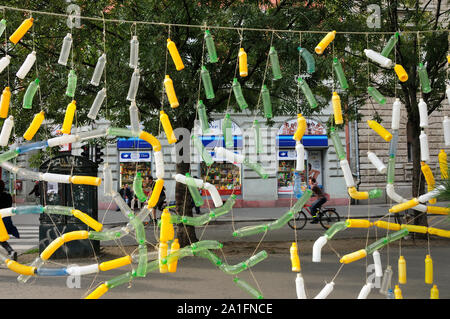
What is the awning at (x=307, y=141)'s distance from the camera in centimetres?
2283

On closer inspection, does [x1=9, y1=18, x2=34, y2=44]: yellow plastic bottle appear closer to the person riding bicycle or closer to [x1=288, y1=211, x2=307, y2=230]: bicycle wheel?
the person riding bicycle

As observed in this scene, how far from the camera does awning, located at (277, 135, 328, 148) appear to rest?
22.8m

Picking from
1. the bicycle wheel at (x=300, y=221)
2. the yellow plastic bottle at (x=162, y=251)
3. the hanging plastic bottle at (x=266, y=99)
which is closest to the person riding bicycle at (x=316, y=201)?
the bicycle wheel at (x=300, y=221)

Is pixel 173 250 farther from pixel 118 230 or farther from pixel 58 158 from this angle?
pixel 58 158

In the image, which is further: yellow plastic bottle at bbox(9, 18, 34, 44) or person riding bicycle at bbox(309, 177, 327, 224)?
person riding bicycle at bbox(309, 177, 327, 224)

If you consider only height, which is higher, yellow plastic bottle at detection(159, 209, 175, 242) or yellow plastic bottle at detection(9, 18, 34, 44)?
yellow plastic bottle at detection(9, 18, 34, 44)

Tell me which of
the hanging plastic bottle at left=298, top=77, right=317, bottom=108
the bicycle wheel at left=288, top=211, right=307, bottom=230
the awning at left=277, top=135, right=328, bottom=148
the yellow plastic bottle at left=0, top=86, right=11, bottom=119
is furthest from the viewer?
the awning at left=277, top=135, right=328, bottom=148

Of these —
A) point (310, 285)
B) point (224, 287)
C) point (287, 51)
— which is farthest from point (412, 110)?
point (224, 287)

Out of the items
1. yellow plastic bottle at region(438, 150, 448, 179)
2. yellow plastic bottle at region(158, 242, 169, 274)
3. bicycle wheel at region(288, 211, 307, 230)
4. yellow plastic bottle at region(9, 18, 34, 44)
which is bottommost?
bicycle wheel at region(288, 211, 307, 230)

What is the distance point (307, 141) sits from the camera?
75.7 feet

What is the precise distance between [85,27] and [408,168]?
18.6 m

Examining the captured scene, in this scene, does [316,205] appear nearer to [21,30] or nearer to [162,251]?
[162,251]

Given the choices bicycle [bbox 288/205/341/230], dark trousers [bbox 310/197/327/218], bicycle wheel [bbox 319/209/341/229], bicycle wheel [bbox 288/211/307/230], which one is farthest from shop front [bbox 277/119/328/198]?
dark trousers [bbox 310/197/327/218]

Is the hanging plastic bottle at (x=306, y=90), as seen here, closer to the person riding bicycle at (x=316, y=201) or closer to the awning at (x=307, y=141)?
the person riding bicycle at (x=316, y=201)
